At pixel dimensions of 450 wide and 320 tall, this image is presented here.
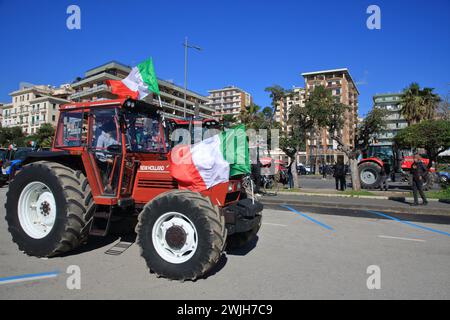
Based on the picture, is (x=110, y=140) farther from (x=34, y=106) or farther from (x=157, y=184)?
(x=34, y=106)

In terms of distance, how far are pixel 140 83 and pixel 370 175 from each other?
1486 centimetres

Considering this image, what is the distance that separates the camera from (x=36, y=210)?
5.14m

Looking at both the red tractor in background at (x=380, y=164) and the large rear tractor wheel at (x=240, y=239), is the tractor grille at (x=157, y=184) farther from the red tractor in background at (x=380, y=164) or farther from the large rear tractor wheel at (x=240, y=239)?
the red tractor in background at (x=380, y=164)

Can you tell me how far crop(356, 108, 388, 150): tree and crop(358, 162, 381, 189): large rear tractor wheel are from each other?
1.93m

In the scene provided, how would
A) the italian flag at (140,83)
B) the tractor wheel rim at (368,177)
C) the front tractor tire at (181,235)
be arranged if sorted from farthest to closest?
1. the tractor wheel rim at (368,177)
2. the italian flag at (140,83)
3. the front tractor tire at (181,235)

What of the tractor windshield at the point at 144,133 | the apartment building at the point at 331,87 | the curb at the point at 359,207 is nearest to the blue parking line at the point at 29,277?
the tractor windshield at the point at 144,133

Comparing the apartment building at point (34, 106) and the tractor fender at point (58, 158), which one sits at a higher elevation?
the apartment building at point (34, 106)

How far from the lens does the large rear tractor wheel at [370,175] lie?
645 inches

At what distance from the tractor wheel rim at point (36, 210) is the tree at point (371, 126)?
13.6m

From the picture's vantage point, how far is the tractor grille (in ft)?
15.0

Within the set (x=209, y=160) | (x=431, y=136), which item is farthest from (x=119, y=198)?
(x=431, y=136)

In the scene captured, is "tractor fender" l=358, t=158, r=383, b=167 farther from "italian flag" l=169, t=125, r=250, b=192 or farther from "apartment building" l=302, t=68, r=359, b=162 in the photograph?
"apartment building" l=302, t=68, r=359, b=162
